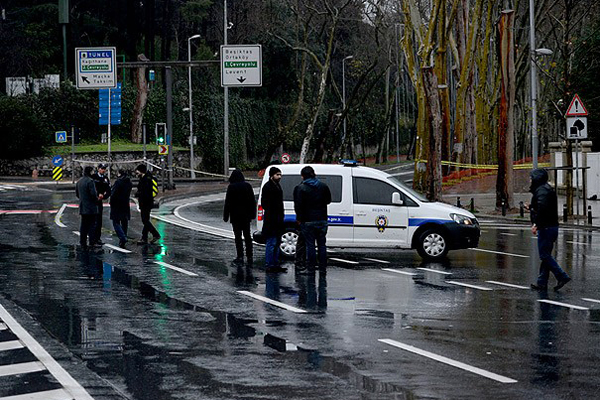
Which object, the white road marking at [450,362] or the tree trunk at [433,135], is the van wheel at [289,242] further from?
the tree trunk at [433,135]

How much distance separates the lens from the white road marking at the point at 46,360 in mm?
8242

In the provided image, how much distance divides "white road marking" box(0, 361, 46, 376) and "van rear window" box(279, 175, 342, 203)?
1036cm

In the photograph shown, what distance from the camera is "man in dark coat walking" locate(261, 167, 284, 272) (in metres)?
17.3

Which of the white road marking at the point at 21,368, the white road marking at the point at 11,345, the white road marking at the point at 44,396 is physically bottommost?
the white road marking at the point at 44,396

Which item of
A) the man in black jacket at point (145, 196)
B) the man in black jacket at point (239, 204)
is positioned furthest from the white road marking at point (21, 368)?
the man in black jacket at point (145, 196)

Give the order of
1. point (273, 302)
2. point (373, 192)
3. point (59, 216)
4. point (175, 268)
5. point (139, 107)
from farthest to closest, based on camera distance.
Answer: point (139, 107) → point (59, 216) → point (373, 192) → point (175, 268) → point (273, 302)

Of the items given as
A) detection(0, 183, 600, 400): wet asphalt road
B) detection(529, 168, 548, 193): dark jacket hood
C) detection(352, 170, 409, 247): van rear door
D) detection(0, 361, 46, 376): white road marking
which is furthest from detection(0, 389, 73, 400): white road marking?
detection(352, 170, 409, 247): van rear door

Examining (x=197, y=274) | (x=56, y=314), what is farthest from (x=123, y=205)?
(x=56, y=314)

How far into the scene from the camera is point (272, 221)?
17.3m

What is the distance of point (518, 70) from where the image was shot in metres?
54.6

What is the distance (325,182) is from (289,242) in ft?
4.33

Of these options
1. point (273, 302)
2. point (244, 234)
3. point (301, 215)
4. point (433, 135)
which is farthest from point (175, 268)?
point (433, 135)

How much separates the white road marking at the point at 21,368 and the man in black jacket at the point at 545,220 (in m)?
7.77

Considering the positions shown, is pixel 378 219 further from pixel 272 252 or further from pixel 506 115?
pixel 506 115
